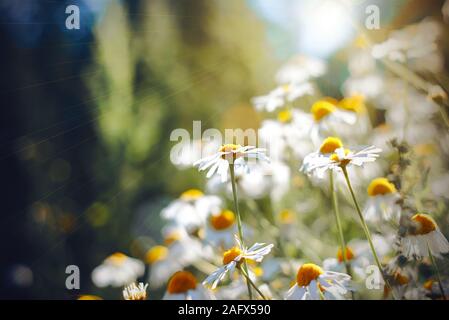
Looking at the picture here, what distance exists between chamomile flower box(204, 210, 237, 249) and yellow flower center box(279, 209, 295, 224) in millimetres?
141

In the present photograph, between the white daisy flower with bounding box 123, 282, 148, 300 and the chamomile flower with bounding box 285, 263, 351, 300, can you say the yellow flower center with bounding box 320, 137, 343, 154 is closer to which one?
the chamomile flower with bounding box 285, 263, 351, 300

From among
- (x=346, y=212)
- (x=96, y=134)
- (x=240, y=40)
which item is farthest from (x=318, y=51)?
(x=96, y=134)

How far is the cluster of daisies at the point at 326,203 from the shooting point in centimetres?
58

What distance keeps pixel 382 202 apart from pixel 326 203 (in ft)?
1.04

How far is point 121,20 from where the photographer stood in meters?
1.44

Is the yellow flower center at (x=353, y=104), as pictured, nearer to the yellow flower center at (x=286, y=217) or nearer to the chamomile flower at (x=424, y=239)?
the yellow flower center at (x=286, y=217)

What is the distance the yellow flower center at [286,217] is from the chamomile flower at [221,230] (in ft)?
0.46

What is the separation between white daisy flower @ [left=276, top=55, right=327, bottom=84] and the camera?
1.12 m

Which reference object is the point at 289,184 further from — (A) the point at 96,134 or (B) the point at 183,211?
(A) the point at 96,134

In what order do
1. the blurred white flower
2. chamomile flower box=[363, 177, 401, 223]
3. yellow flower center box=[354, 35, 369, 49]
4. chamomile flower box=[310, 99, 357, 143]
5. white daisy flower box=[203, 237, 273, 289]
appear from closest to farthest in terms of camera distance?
white daisy flower box=[203, 237, 273, 289], chamomile flower box=[363, 177, 401, 223], chamomile flower box=[310, 99, 357, 143], the blurred white flower, yellow flower center box=[354, 35, 369, 49]

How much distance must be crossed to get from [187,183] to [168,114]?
0.24 meters

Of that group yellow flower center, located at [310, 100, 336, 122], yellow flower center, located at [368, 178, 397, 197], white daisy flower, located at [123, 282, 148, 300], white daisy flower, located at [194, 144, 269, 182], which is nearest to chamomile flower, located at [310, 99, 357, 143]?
yellow flower center, located at [310, 100, 336, 122]

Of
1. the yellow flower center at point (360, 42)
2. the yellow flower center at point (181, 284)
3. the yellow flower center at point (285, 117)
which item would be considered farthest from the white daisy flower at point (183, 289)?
the yellow flower center at point (360, 42)

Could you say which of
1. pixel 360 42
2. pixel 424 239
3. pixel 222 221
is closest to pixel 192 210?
pixel 222 221
